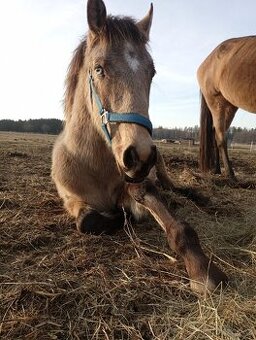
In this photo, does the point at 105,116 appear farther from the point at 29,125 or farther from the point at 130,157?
the point at 29,125

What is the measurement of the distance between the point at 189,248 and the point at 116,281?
0.51 m

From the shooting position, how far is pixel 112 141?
Answer: 297cm

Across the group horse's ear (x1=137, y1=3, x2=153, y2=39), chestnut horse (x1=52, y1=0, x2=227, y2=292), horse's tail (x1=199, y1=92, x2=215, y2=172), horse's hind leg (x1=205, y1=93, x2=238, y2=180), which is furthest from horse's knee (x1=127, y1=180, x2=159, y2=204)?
horse's hind leg (x1=205, y1=93, x2=238, y2=180)

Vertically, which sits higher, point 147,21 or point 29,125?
point 147,21

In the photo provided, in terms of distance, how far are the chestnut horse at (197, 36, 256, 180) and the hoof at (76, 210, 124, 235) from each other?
415 cm

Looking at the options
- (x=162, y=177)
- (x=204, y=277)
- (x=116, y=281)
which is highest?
(x=162, y=177)

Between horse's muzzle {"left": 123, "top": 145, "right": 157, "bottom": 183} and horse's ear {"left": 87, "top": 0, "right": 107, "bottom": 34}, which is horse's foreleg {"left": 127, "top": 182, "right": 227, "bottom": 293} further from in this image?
horse's ear {"left": 87, "top": 0, "right": 107, "bottom": 34}

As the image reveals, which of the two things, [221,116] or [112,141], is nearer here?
[112,141]

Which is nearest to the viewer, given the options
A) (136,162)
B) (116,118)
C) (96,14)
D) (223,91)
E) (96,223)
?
(136,162)

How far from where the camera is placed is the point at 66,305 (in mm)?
2125

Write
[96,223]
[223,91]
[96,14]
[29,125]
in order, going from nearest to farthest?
[96,14] < [96,223] < [223,91] < [29,125]

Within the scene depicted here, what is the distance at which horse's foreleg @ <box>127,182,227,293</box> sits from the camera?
7.32ft

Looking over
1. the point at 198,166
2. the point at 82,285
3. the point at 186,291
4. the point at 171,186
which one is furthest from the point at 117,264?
the point at 198,166

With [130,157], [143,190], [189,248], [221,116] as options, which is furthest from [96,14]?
[221,116]
